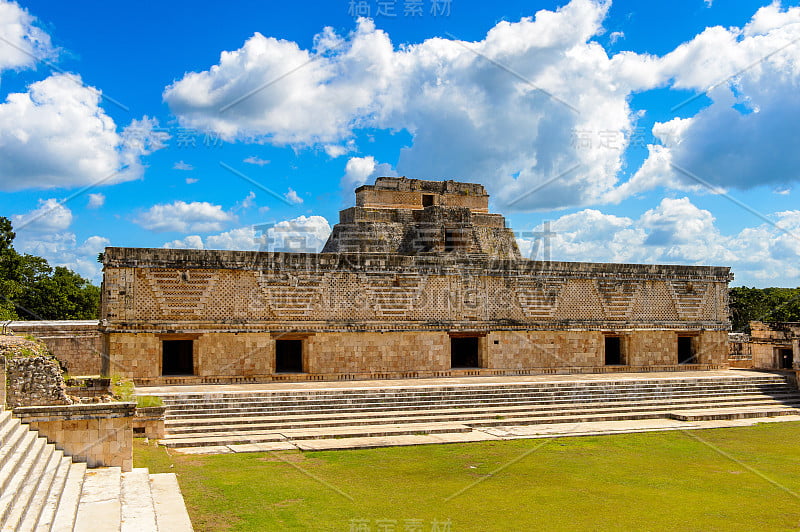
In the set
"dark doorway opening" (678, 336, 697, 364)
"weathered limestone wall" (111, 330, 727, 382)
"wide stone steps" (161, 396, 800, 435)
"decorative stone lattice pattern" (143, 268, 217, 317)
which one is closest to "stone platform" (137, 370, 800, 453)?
"wide stone steps" (161, 396, 800, 435)

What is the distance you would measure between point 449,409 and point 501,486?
631 centimetres

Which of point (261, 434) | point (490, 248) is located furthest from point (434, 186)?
point (261, 434)

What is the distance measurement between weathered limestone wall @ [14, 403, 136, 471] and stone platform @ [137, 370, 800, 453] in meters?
2.08

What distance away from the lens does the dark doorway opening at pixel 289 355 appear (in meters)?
21.2

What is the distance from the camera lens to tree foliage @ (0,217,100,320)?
110ft

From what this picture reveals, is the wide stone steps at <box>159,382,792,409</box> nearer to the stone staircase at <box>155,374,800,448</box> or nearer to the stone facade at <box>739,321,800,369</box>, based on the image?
the stone staircase at <box>155,374,800,448</box>

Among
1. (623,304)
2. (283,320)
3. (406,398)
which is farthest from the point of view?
(623,304)

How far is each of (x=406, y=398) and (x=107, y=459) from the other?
7.73 m

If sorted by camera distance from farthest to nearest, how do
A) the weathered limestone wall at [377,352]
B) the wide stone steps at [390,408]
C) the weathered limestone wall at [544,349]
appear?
the weathered limestone wall at [544,349]
the weathered limestone wall at [377,352]
the wide stone steps at [390,408]

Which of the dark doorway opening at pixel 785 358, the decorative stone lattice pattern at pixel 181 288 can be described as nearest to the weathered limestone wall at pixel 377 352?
the decorative stone lattice pattern at pixel 181 288

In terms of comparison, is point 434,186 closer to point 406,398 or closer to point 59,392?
point 406,398

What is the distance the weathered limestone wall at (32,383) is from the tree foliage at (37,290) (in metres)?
23.4

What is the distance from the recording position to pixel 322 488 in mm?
10133

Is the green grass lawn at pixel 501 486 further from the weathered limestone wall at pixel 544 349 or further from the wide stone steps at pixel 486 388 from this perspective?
the weathered limestone wall at pixel 544 349
